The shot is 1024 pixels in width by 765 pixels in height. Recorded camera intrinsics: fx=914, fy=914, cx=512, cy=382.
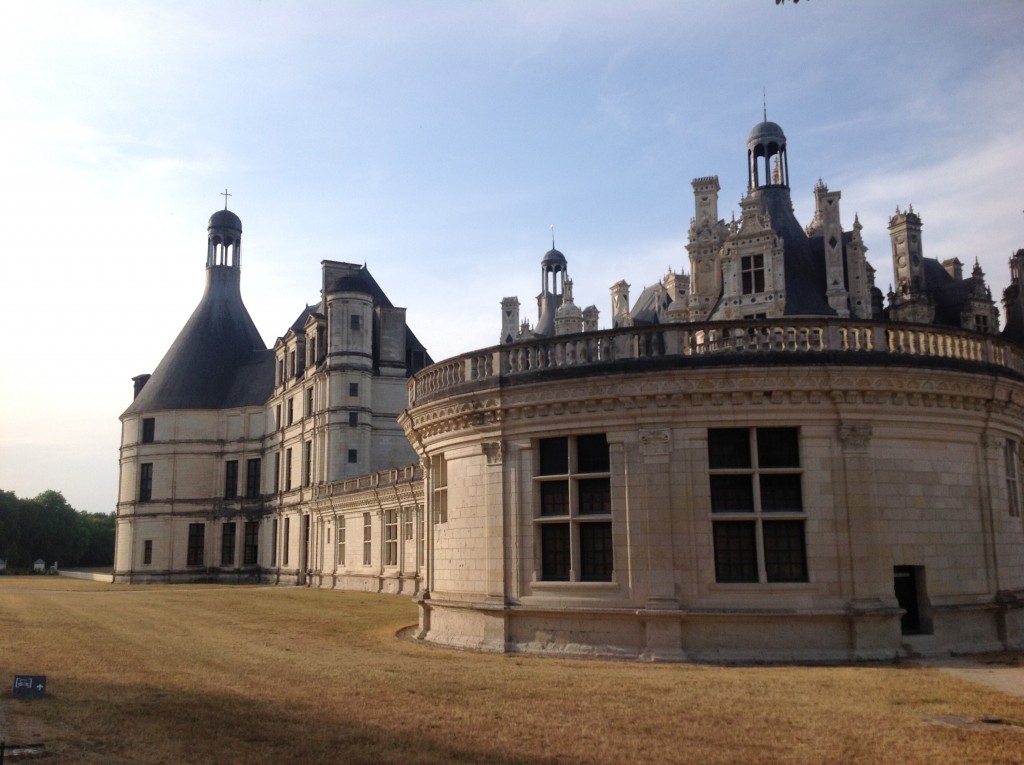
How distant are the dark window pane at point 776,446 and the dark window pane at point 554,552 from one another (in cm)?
383

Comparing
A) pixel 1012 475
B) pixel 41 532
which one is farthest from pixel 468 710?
pixel 41 532

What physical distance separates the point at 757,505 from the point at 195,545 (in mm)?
57063

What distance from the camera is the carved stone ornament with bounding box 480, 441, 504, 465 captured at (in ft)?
58.4

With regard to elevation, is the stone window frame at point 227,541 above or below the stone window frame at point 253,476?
below

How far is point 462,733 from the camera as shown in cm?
1016

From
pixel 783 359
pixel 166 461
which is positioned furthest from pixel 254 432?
pixel 783 359

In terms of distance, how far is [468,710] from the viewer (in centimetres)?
1142

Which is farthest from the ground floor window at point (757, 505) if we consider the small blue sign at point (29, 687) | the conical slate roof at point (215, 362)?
the conical slate roof at point (215, 362)

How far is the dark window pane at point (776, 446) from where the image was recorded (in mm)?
16203

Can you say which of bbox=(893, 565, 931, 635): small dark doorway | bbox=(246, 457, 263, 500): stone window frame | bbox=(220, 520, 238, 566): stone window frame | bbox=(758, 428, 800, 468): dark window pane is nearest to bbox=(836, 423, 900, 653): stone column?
bbox=(893, 565, 931, 635): small dark doorway

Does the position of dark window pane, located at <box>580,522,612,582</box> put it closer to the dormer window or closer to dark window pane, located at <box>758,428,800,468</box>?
dark window pane, located at <box>758,428,800,468</box>

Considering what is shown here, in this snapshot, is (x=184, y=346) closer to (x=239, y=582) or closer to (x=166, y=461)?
(x=166, y=461)

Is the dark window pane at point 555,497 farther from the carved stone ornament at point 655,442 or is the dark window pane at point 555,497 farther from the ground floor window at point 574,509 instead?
the carved stone ornament at point 655,442

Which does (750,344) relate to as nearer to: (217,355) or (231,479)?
(231,479)
